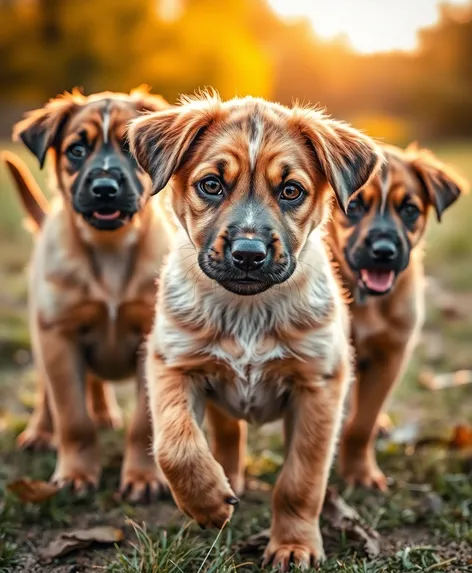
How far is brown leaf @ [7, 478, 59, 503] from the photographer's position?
14.0 ft

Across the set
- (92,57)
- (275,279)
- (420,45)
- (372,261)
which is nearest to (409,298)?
(372,261)

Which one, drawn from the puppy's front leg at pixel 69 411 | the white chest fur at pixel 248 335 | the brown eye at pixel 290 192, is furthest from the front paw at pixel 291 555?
the brown eye at pixel 290 192

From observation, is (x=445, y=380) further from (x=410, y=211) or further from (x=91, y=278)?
(x=91, y=278)

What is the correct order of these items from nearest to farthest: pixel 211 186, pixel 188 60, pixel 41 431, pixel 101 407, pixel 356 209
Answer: pixel 211 186 < pixel 356 209 < pixel 41 431 < pixel 101 407 < pixel 188 60

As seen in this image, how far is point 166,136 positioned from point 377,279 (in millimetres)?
1488

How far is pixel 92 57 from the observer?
30688 mm

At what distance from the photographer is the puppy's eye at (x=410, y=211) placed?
15.4 feet

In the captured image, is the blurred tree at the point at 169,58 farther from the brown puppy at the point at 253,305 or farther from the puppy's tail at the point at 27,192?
the brown puppy at the point at 253,305

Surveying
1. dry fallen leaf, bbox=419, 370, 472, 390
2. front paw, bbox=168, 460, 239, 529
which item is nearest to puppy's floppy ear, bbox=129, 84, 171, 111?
front paw, bbox=168, 460, 239, 529

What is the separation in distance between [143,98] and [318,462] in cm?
239

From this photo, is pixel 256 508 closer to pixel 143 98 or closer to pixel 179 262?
pixel 179 262

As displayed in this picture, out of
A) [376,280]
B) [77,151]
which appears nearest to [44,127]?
[77,151]

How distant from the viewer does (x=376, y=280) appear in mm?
4504

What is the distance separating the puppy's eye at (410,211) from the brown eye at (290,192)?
1304 mm
